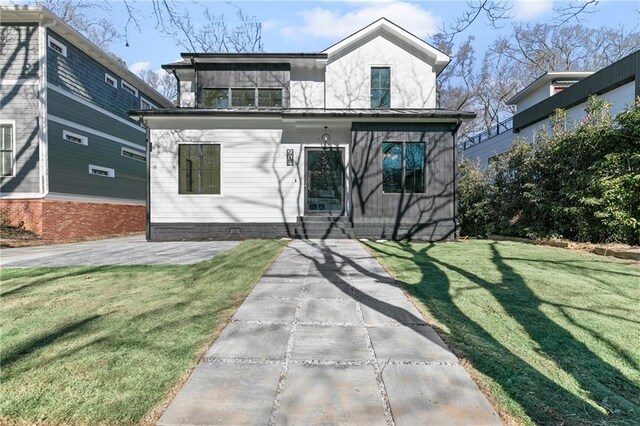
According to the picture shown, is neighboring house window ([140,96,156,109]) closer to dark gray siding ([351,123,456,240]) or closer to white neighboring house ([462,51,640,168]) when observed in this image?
dark gray siding ([351,123,456,240])

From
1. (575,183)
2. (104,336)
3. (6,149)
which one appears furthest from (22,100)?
(575,183)

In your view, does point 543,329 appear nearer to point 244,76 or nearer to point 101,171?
point 244,76

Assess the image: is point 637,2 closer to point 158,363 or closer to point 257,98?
point 158,363

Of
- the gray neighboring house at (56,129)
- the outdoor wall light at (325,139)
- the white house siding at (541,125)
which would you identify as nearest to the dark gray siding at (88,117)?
the gray neighboring house at (56,129)

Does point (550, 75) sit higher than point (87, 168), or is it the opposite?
point (550, 75)

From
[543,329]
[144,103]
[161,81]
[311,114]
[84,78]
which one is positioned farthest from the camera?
[161,81]

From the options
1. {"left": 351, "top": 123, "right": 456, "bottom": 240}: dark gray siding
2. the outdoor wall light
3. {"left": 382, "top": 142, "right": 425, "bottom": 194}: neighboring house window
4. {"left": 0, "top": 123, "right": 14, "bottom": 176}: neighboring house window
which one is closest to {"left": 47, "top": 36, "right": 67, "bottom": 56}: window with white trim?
{"left": 0, "top": 123, "right": 14, "bottom": 176}: neighboring house window

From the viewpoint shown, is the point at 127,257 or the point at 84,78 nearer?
the point at 127,257

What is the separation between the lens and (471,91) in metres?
27.6

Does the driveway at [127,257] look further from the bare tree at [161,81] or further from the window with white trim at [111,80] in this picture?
the bare tree at [161,81]

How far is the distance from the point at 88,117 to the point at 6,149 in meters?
3.21

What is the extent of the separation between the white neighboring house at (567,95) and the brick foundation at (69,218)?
636 inches

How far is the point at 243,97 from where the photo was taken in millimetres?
11469

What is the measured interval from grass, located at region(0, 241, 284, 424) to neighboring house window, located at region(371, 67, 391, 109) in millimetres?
8558
